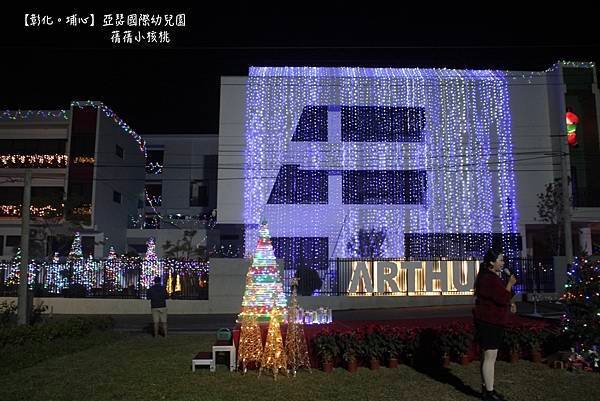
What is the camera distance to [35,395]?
300 inches

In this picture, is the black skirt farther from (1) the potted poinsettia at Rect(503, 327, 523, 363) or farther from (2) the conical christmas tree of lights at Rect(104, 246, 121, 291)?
(2) the conical christmas tree of lights at Rect(104, 246, 121, 291)

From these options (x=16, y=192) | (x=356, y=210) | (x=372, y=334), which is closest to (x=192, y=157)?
(x=16, y=192)

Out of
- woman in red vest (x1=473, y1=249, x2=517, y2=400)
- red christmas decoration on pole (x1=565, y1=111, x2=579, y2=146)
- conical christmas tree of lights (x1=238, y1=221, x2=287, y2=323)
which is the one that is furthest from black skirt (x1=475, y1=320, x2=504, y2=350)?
red christmas decoration on pole (x1=565, y1=111, x2=579, y2=146)

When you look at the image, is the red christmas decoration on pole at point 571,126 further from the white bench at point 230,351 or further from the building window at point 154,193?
the building window at point 154,193

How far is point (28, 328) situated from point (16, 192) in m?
28.7

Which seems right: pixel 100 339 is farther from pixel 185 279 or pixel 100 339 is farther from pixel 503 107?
pixel 503 107

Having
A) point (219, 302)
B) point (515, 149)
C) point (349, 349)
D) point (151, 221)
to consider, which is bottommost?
point (219, 302)

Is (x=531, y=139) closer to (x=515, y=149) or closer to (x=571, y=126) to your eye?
(x=515, y=149)

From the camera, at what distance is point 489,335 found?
7.04 meters

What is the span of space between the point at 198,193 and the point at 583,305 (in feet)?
128

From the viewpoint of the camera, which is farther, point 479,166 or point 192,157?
point 192,157

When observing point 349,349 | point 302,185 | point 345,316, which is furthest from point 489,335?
point 302,185

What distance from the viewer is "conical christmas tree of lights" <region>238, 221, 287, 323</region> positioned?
11.0m

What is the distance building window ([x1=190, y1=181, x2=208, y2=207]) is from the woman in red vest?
39.2 m
